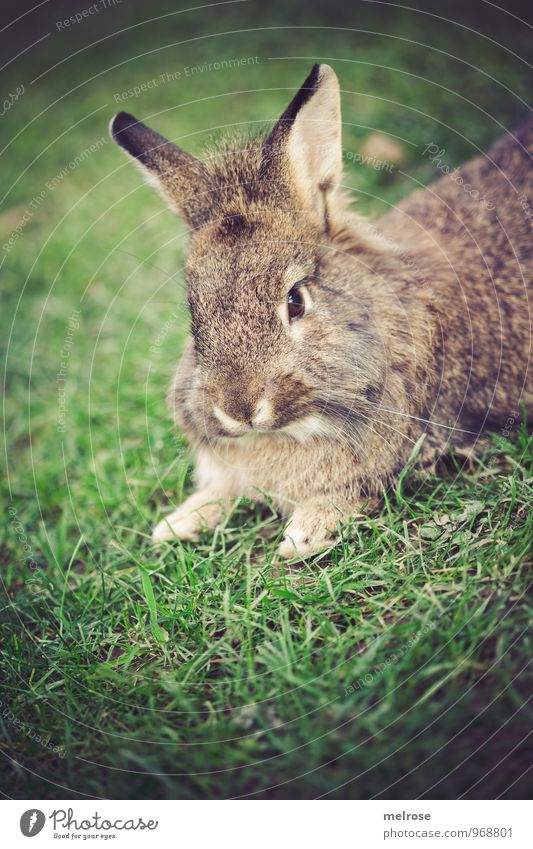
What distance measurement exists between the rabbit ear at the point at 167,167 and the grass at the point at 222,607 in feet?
4.32

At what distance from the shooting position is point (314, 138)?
288 cm

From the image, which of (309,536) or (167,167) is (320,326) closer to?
(309,536)

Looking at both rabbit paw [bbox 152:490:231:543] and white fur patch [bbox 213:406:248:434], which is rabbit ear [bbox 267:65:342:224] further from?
rabbit paw [bbox 152:490:231:543]

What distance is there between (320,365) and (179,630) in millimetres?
1239

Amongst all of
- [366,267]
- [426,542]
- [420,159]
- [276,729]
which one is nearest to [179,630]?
[276,729]

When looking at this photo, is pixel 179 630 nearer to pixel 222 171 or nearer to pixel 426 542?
pixel 426 542

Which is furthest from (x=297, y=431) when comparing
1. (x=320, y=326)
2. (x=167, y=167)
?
(x=167, y=167)

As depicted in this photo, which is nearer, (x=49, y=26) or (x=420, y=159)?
(x=420, y=159)

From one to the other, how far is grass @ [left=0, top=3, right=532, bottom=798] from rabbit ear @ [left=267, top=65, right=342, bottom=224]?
53.8 inches

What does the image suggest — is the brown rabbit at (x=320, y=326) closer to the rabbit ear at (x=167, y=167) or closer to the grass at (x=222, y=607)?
the rabbit ear at (x=167, y=167)

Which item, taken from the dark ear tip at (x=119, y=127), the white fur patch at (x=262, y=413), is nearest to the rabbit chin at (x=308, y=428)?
the white fur patch at (x=262, y=413)

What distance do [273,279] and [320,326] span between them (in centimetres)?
26
